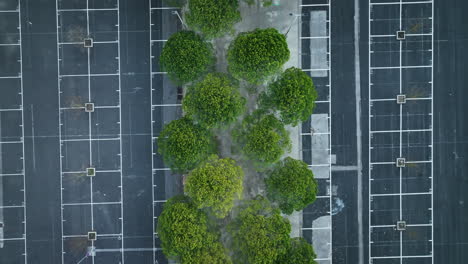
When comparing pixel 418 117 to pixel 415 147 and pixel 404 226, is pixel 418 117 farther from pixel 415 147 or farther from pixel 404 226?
pixel 404 226

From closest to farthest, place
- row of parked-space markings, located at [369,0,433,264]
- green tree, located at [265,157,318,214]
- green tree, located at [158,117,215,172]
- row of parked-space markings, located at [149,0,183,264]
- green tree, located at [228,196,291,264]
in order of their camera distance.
Answer: 1. green tree, located at [228,196,291,264]
2. green tree, located at [158,117,215,172]
3. green tree, located at [265,157,318,214]
4. row of parked-space markings, located at [149,0,183,264]
5. row of parked-space markings, located at [369,0,433,264]

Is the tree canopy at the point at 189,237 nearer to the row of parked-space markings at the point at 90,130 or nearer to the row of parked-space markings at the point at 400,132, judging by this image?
the row of parked-space markings at the point at 90,130

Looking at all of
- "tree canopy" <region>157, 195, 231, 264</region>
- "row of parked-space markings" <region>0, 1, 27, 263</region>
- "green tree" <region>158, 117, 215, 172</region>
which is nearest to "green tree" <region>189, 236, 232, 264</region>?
"tree canopy" <region>157, 195, 231, 264</region>

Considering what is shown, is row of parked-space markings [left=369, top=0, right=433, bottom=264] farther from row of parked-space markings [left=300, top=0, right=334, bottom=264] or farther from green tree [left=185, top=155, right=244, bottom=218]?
green tree [left=185, top=155, right=244, bottom=218]

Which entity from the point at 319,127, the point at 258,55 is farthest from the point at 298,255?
the point at 258,55

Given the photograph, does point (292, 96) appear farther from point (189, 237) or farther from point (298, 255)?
point (189, 237)
